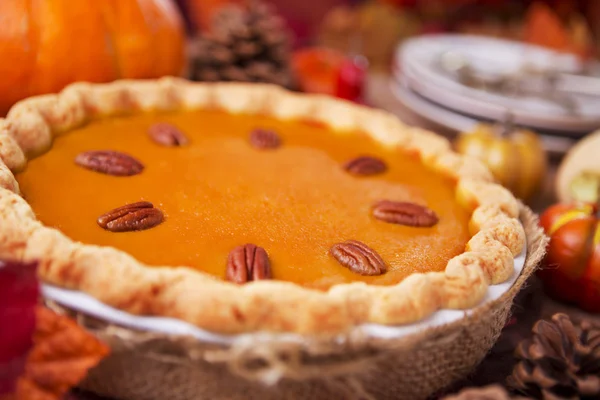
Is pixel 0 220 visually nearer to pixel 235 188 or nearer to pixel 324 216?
pixel 235 188

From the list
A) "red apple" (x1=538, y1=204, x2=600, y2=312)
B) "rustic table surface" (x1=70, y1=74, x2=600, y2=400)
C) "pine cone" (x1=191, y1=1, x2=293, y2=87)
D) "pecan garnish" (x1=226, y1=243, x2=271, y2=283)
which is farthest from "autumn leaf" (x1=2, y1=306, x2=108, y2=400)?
"pine cone" (x1=191, y1=1, x2=293, y2=87)

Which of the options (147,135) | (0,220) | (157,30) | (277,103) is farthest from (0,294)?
(157,30)

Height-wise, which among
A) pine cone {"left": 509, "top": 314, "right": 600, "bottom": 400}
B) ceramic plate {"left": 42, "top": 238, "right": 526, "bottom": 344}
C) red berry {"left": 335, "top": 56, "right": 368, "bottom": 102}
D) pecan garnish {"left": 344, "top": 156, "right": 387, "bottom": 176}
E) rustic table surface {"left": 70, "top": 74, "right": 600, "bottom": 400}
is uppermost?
ceramic plate {"left": 42, "top": 238, "right": 526, "bottom": 344}

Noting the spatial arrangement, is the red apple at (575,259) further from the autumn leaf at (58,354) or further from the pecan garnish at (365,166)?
the autumn leaf at (58,354)

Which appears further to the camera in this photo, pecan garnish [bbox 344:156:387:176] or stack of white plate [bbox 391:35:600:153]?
stack of white plate [bbox 391:35:600:153]

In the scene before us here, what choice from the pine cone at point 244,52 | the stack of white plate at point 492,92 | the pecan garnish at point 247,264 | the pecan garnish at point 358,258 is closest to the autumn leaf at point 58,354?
the pecan garnish at point 247,264

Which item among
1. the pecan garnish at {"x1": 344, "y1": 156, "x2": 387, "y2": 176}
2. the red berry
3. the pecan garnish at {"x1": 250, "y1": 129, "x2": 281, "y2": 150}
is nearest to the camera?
the pecan garnish at {"x1": 344, "y1": 156, "x2": 387, "y2": 176}

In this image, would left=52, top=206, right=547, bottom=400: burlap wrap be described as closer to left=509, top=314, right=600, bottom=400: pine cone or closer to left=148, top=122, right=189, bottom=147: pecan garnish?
left=509, top=314, right=600, bottom=400: pine cone
